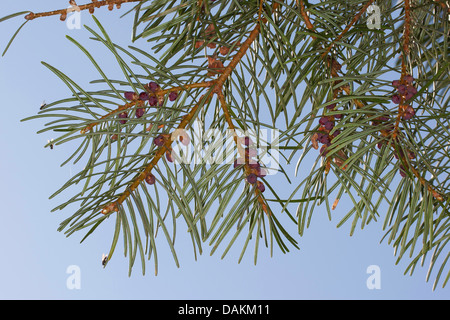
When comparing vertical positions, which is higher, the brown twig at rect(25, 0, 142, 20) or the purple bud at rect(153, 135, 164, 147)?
the brown twig at rect(25, 0, 142, 20)

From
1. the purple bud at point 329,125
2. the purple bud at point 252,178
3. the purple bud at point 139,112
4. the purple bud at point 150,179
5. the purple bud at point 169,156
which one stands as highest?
the purple bud at point 139,112

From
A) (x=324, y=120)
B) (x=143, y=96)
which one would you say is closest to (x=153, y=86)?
(x=143, y=96)

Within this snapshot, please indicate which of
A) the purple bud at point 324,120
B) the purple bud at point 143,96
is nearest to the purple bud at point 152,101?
the purple bud at point 143,96

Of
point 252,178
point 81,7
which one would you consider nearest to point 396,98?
point 252,178

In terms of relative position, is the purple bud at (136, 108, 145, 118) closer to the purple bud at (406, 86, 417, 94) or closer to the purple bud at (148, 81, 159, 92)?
the purple bud at (148, 81, 159, 92)

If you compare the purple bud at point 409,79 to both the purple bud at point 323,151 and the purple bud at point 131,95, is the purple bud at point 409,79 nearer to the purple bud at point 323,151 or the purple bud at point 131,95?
the purple bud at point 323,151

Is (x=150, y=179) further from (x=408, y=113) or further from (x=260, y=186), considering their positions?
(x=408, y=113)

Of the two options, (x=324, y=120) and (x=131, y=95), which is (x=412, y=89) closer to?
(x=324, y=120)

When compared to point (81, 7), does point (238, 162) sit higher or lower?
lower

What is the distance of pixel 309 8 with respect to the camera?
0.41 metres

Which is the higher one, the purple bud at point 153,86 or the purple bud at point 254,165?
the purple bud at point 153,86

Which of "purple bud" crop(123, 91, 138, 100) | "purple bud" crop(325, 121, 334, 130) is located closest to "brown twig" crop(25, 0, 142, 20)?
"purple bud" crop(123, 91, 138, 100)

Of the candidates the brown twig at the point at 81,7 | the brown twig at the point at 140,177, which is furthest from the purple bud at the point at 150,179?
the brown twig at the point at 81,7

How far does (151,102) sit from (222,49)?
9 cm
